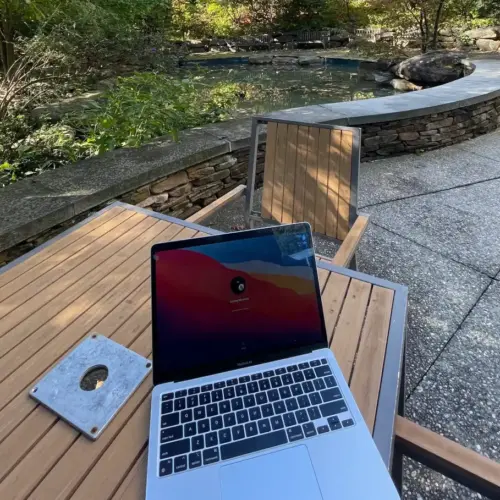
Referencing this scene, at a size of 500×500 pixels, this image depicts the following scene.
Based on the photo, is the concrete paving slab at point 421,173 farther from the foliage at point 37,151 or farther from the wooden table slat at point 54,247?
the foliage at point 37,151

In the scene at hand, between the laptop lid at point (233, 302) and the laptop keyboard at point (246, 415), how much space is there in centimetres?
6

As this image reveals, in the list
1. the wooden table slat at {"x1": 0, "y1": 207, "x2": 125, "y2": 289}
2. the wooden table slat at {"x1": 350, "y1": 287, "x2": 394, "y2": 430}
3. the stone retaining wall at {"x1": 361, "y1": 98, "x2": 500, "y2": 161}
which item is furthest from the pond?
the wooden table slat at {"x1": 350, "y1": 287, "x2": 394, "y2": 430}

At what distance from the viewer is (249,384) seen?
797 millimetres

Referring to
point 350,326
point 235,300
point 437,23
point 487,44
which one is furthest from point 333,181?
point 487,44

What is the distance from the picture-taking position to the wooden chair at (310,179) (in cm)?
181

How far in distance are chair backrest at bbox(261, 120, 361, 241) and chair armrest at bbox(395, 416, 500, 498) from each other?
3.77 feet

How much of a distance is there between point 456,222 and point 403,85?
216 inches

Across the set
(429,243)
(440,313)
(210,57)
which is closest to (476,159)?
(429,243)

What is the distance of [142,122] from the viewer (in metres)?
2.80

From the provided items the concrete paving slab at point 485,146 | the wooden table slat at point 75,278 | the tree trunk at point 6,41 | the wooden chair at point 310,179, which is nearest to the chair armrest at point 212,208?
the wooden chair at point 310,179

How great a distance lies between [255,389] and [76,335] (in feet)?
1.70

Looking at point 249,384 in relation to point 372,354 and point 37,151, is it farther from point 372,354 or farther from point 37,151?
point 37,151

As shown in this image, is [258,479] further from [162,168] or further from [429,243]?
[429,243]

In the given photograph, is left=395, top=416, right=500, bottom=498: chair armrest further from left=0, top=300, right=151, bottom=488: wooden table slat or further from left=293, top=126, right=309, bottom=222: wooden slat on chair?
left=293, top=126, right=309, bottom=222: wooden slat on chair
